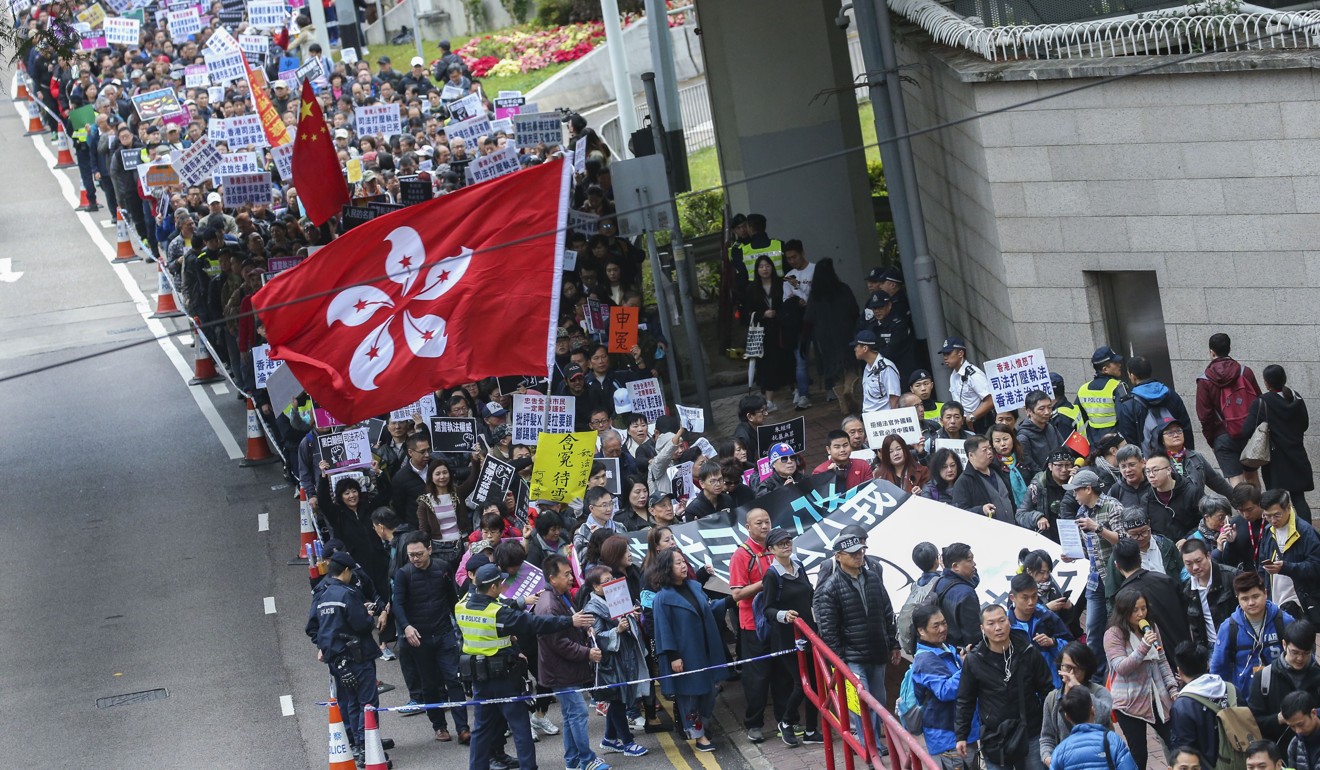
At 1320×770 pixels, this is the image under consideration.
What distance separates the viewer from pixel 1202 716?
9.60 meters

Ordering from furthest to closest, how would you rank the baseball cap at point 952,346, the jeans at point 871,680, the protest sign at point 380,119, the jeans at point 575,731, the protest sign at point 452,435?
the protest sign at point 380,119
the protest sign at point 452,435
the baseball cap at point 952,346
the jeans at point 575,731
the jeans at point 871,680

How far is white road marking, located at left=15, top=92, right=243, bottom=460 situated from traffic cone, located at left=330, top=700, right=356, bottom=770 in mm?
7108

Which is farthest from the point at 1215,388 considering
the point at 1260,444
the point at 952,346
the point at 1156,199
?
the point at 952,346

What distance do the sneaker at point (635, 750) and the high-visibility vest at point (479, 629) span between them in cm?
133

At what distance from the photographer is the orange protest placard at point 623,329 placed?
1853 centimetres

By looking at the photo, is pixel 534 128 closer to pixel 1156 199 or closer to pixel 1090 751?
pixel 1156 199

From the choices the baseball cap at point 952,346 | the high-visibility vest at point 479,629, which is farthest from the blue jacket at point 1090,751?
the baseball cap at point 952,346

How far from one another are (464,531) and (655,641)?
3.01 meters

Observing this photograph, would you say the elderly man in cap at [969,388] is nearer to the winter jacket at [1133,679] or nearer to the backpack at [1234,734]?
the winter jacket at [1133,679]

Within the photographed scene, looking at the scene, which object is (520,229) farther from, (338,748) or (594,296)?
(594,296)

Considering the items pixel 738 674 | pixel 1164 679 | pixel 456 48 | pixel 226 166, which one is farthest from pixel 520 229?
pixel 456 48

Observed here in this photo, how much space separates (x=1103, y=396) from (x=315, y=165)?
8.00 m

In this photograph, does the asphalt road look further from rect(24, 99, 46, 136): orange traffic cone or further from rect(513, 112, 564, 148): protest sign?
rect(24, 99, 46, 136): orange traffic cone

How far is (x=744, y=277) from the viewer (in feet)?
67.8
